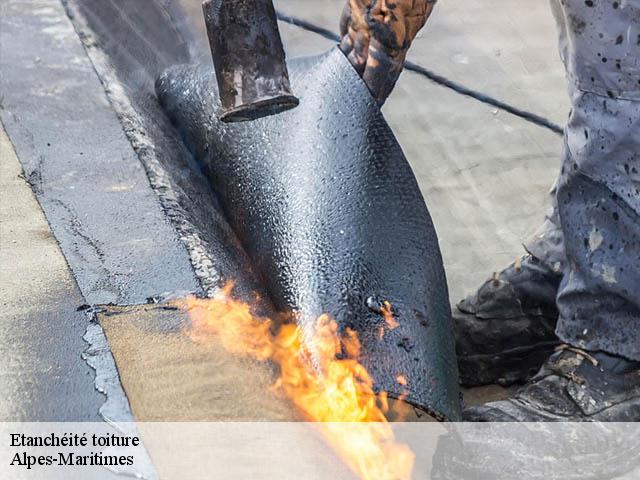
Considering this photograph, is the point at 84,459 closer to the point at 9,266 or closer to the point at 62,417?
the point at 62,417

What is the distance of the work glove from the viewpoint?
209 centimetres

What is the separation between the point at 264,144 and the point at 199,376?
0.74 metres

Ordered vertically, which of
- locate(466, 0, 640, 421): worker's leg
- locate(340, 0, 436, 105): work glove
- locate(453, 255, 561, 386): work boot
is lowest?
locate(453, 255, 561, 386): work boot

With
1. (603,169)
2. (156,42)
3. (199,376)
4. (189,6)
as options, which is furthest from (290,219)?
(189,6)

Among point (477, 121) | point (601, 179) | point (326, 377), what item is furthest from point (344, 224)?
point (477, 121)

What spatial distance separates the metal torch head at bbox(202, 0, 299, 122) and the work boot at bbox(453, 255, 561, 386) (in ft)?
3.13

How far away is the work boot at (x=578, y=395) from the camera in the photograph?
2.03m

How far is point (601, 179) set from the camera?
200 cm

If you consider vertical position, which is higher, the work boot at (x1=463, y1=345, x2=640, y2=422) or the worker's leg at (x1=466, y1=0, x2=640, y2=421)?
the worker's leg at (x1=466, y1=0, x2=640, y2=421)

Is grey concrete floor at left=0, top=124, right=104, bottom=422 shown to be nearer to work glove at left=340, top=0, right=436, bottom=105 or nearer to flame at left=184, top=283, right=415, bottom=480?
flame at left=184, top=283, right=415, bottom=480

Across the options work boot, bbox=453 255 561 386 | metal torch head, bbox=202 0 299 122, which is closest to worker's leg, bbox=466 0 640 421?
work boot, bbox=453 255 561 386

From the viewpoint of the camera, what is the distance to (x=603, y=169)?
199 centimetres

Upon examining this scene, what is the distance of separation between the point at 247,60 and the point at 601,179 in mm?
802

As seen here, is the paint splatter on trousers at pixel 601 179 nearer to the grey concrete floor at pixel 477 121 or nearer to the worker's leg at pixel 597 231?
the worker's leg at pixel 597 231
